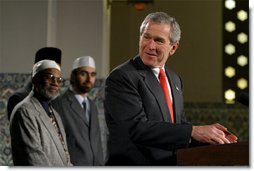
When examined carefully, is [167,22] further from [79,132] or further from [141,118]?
[79,132]

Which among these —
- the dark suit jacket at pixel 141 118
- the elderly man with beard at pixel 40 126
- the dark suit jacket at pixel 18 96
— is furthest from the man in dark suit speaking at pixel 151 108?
the dark suit jacket at pixel 18 96

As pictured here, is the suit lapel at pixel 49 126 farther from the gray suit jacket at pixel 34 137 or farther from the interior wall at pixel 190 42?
the interior wall at pixel 190 42

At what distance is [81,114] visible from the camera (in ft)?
7.08

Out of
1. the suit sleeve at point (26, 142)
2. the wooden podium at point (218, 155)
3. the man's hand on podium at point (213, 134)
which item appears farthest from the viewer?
the suit sleeve at point (26, 142)

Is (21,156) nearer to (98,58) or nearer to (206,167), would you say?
(98,58)

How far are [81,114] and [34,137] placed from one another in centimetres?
21

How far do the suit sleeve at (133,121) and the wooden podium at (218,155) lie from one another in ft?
0.37

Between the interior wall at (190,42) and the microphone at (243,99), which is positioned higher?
the interior wall at (190,42)

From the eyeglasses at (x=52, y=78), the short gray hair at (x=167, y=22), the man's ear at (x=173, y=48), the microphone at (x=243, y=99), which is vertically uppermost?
the short gray hair at (x=167, y=22)

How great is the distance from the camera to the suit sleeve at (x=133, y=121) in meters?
2.05

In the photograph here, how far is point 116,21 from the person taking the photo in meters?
2.16

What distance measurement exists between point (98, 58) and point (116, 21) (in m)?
0.17

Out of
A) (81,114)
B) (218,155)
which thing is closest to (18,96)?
(81,114)

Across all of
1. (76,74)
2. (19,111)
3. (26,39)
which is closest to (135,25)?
(76,74)
